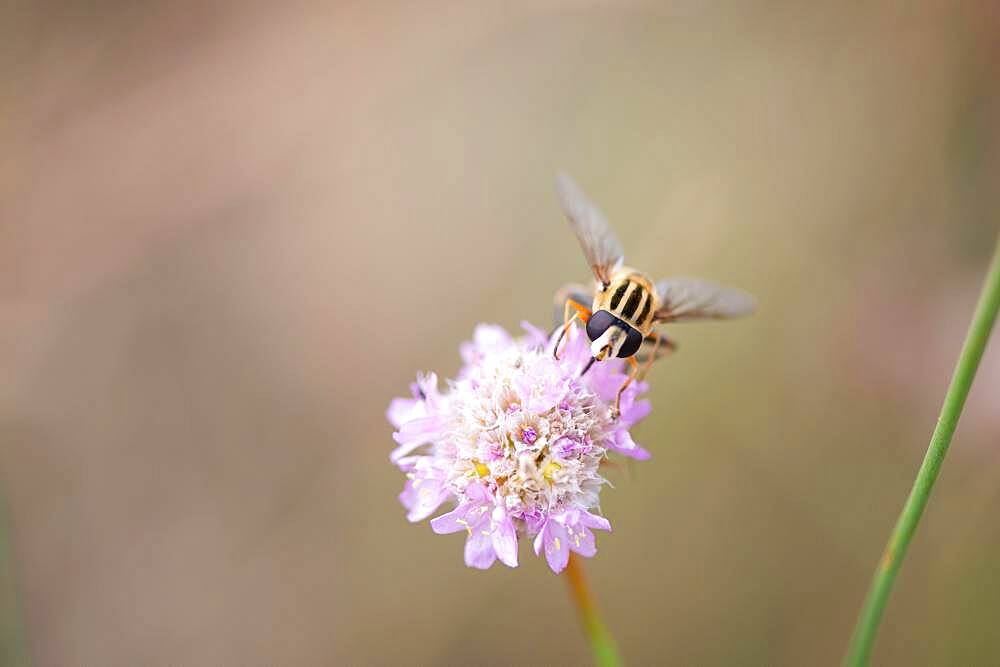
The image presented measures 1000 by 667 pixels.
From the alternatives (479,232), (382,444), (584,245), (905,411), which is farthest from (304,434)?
(905,411)

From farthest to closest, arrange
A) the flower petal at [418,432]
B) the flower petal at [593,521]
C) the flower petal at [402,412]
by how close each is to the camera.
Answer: the flower petal at [402,412]
the flower petal at [418,432]
the flower petal at [593,521]

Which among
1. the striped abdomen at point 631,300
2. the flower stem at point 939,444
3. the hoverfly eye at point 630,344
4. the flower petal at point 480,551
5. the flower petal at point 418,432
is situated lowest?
the flower stem at point 939,444

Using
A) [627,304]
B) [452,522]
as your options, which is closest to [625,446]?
[627,304]

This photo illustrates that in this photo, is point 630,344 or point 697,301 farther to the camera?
point 697,301

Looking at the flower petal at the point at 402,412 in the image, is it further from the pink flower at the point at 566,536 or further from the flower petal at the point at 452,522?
the pink flower at the point at 566,536

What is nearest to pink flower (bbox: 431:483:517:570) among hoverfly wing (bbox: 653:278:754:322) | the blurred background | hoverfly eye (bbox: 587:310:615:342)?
hoverfly eye (bbox: 587:310:615:342)

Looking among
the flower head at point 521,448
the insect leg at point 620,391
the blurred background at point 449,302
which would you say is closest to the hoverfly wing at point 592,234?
the flower head at point 521,448

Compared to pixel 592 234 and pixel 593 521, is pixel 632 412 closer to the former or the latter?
pixel 593 521

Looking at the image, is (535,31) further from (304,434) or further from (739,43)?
(304,434)
